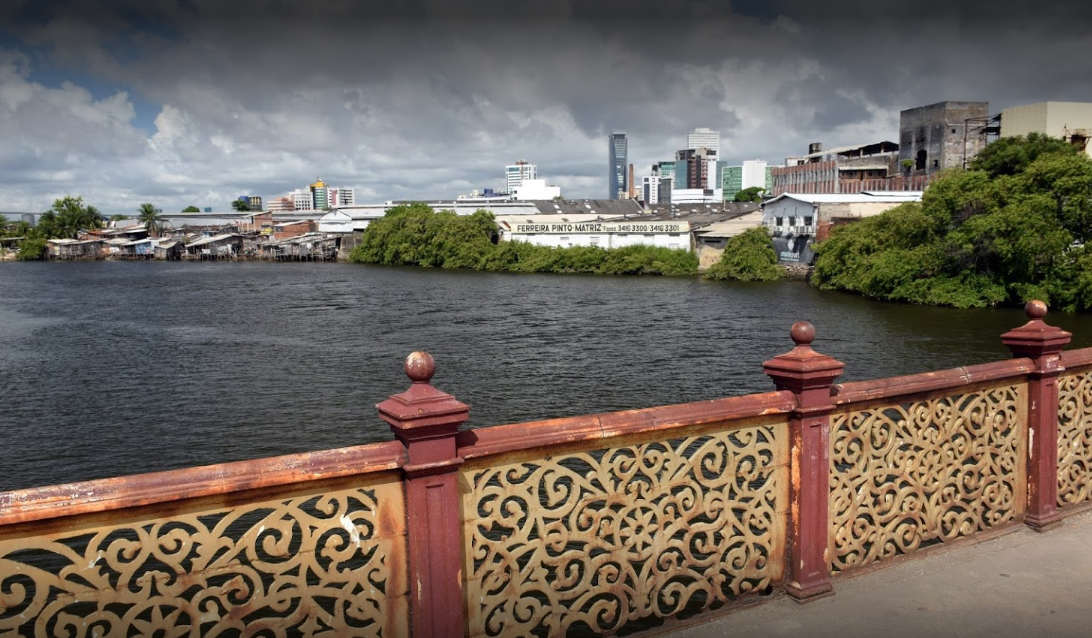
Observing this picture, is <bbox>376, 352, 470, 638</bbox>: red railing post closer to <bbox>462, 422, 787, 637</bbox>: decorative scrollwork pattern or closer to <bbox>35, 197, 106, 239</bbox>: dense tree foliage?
<bbox>462, 422, 787, 637</bbox>: decorative scrollwork pattern

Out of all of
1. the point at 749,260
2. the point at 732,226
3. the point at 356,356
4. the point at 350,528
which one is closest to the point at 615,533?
the point at 350,528

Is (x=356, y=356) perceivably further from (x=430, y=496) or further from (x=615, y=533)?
(x=430, y=496)

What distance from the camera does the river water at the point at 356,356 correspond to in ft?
53.3

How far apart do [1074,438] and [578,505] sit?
146 inches

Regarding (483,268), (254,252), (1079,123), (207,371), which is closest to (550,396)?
(207,371)

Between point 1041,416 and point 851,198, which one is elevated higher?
point 851,198

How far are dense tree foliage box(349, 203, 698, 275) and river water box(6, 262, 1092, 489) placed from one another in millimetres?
15671

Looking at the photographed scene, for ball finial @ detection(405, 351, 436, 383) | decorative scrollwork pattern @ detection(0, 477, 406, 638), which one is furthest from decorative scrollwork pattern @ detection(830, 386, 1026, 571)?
decorative scrollwork pattern @ detection(0, 477, 406, 638)

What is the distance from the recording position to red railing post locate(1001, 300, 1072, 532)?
206 inches

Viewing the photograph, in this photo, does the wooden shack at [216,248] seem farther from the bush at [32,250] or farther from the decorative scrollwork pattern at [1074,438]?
the decorative scrollwork pattern at [1074,438]

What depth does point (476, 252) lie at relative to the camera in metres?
72.6

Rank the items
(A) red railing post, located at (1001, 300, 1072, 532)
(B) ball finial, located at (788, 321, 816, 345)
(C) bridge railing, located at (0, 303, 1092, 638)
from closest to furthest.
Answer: (C) bridge railing, located at (0, 303, 1092, 638) < (B) ball finial, located at (788, 321, 816, 345) < (A) red railing post, located at (1001, 300, 1072, 532)

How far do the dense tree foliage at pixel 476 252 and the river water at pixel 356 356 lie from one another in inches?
617

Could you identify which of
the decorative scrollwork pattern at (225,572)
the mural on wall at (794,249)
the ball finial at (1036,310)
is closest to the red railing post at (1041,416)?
the ball finial at (1036,310)
